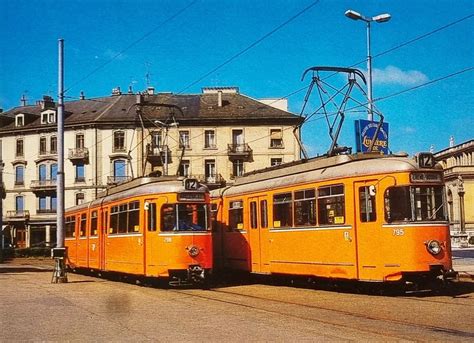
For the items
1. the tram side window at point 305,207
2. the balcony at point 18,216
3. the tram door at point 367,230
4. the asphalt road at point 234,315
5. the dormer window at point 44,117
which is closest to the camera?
the asphalt road at point 234,315

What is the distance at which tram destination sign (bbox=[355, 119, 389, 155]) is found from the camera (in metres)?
21.0

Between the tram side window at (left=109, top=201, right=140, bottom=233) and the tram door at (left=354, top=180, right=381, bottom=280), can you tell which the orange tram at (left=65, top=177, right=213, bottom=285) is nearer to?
the tram side window at (left=109, top=201, right=140, bottom=233)

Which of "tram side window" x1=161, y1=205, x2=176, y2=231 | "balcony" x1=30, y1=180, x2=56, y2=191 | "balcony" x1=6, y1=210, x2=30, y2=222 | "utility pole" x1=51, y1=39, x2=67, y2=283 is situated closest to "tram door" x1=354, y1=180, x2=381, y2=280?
"tram side window" x1=161, y1=205, x2=176, y2=231

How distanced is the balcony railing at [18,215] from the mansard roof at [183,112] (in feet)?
27.9

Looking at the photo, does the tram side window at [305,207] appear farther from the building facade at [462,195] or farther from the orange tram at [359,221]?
the building facade at [462,195]

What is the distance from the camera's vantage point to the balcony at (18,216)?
68.6 m

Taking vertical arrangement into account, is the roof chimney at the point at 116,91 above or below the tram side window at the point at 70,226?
above

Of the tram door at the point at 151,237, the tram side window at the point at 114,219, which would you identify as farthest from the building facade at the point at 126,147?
the tram door at the point at 151,237

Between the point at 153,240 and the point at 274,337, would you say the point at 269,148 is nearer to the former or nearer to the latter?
the point at 153,240

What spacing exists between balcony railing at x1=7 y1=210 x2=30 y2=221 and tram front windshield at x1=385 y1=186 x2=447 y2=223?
58.9 meters

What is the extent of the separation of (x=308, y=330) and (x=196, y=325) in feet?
6.02

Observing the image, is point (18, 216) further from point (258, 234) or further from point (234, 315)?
point (234, 315)

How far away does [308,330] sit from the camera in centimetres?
985

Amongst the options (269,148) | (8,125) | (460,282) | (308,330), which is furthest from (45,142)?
(308,330)
